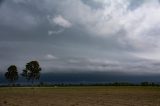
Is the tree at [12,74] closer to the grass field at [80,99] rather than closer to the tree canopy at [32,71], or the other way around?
the tree canopy at [32,71]

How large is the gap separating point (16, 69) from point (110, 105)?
481ft

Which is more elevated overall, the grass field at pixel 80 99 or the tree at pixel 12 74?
the tree at pixel 12 74

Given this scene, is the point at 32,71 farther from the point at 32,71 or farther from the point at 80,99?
the point at 80,99

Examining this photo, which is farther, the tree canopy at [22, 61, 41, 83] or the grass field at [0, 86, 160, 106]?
the tree canopy at [22, 61, 41, 83]

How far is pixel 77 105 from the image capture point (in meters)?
41.8

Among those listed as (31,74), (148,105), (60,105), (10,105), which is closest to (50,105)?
(60,105)

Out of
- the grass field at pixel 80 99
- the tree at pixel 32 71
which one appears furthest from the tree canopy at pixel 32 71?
the grass field at pixel 80 99

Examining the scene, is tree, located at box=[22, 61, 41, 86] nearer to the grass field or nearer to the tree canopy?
the tree canopy

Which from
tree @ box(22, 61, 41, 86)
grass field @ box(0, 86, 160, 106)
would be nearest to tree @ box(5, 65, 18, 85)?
tree @ box(22, 61, 41, 86)

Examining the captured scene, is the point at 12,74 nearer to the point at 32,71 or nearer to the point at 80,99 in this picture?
the point at 32,71

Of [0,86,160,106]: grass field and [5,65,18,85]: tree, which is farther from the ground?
[5,65,18,85]: tree

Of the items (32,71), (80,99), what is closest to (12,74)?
(32,71)

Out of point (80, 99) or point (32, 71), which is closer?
point (80, 99)

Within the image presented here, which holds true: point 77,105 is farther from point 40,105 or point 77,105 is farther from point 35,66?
point 35,66
